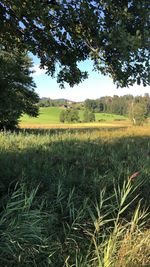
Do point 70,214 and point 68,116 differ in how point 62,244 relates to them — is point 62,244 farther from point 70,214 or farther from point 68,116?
point 68,116

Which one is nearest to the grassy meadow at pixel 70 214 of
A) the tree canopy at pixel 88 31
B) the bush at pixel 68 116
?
the tree canopy at pixel 88 31

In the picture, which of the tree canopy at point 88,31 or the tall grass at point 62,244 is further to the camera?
the tree canopy at point 88,31

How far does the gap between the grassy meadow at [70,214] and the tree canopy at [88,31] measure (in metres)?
1.67

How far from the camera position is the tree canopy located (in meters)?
5.35

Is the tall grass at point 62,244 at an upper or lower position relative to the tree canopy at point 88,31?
lower

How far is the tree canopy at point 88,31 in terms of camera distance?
5352 mm

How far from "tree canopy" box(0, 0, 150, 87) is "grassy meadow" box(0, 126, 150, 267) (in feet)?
5.48

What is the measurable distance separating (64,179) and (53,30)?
8.29 feet

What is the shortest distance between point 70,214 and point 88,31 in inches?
113

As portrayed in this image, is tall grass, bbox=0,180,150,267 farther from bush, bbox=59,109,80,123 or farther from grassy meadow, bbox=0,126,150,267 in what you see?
bush, bbox=59,109,80,123

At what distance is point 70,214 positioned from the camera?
4508mm

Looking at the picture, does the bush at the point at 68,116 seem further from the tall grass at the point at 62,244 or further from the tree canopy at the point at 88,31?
the tall grass at the point at 62,244

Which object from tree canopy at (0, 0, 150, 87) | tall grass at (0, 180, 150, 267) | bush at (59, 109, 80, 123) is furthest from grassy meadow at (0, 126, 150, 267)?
bush at (59, 109, 80, 123)

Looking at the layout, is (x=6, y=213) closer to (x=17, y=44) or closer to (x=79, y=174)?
(x=79, y=174)
